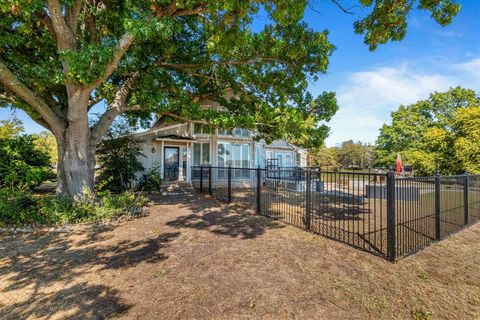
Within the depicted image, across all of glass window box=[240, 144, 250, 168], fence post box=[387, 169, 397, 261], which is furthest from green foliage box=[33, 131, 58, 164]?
fence post box=[387, 169, 397, 261]

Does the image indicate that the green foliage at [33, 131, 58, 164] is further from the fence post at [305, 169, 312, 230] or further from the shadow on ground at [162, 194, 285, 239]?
the fence post at [305, 169, 312, 230]

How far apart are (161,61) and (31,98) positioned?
4.61 metres

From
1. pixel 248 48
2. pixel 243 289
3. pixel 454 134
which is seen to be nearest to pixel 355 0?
pixel 248 48

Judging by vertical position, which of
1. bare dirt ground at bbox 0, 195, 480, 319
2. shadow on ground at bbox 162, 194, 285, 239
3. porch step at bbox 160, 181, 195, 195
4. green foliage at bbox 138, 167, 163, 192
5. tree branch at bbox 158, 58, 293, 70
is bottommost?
bare dirt ground at bbox 0, 195, 480, 319

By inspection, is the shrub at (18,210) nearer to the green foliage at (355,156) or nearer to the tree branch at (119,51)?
the tree branch at (119,51)

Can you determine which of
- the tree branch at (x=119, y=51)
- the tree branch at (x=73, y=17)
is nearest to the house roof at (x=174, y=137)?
the tree branch at (x=119, y=51)

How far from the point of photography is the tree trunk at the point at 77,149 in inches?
298

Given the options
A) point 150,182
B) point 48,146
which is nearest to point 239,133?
point 150,182

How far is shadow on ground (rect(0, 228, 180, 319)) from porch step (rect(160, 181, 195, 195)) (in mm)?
6679

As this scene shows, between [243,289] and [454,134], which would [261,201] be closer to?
[243,289]

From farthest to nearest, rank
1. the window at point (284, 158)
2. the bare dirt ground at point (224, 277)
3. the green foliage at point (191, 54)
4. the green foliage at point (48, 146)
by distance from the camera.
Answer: the window at point (284, 158)
the green foliage at point (48, 146)
the green foliage at point (191, 54)
the bare dirt ground at point (224, 277)

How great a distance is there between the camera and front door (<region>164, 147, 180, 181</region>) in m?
14.9

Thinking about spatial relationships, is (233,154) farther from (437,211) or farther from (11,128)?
(11,128)

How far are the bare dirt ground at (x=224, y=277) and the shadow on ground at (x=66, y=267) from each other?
0.6 inches
